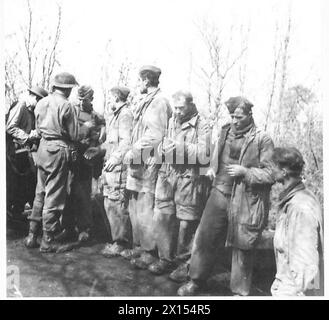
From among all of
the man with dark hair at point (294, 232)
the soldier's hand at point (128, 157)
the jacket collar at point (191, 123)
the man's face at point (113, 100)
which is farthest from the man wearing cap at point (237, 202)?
the man's face at point (113, 100)

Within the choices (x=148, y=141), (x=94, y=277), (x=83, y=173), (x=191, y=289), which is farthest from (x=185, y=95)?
(x=94, y=277)

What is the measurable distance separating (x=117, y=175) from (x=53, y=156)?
77cm

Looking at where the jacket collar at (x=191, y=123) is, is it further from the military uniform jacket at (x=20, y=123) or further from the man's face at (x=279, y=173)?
the military uniform jacket at (x=20, y=123)

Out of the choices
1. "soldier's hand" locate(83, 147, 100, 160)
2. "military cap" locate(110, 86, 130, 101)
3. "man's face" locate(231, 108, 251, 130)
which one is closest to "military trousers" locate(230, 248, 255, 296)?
"man's face" locate(231, 108, 251, 130)

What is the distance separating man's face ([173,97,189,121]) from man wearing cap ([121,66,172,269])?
0.48ft

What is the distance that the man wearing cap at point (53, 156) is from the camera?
646cm

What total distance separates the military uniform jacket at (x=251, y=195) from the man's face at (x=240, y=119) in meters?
0.10

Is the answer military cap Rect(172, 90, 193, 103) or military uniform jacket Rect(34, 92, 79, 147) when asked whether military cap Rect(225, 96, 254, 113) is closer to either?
military cap Rect(172, 90, 193, 103)

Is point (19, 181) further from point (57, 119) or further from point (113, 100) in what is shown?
point (113, 100)

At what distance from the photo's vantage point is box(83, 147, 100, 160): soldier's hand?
6.66 metres

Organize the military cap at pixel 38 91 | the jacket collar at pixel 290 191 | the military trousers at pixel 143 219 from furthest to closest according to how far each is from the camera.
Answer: the military cap at pixel 38 91
the military trousers at pixel 143 219
the jacket collar at pixel 290 191

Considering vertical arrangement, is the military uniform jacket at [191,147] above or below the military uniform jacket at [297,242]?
above
